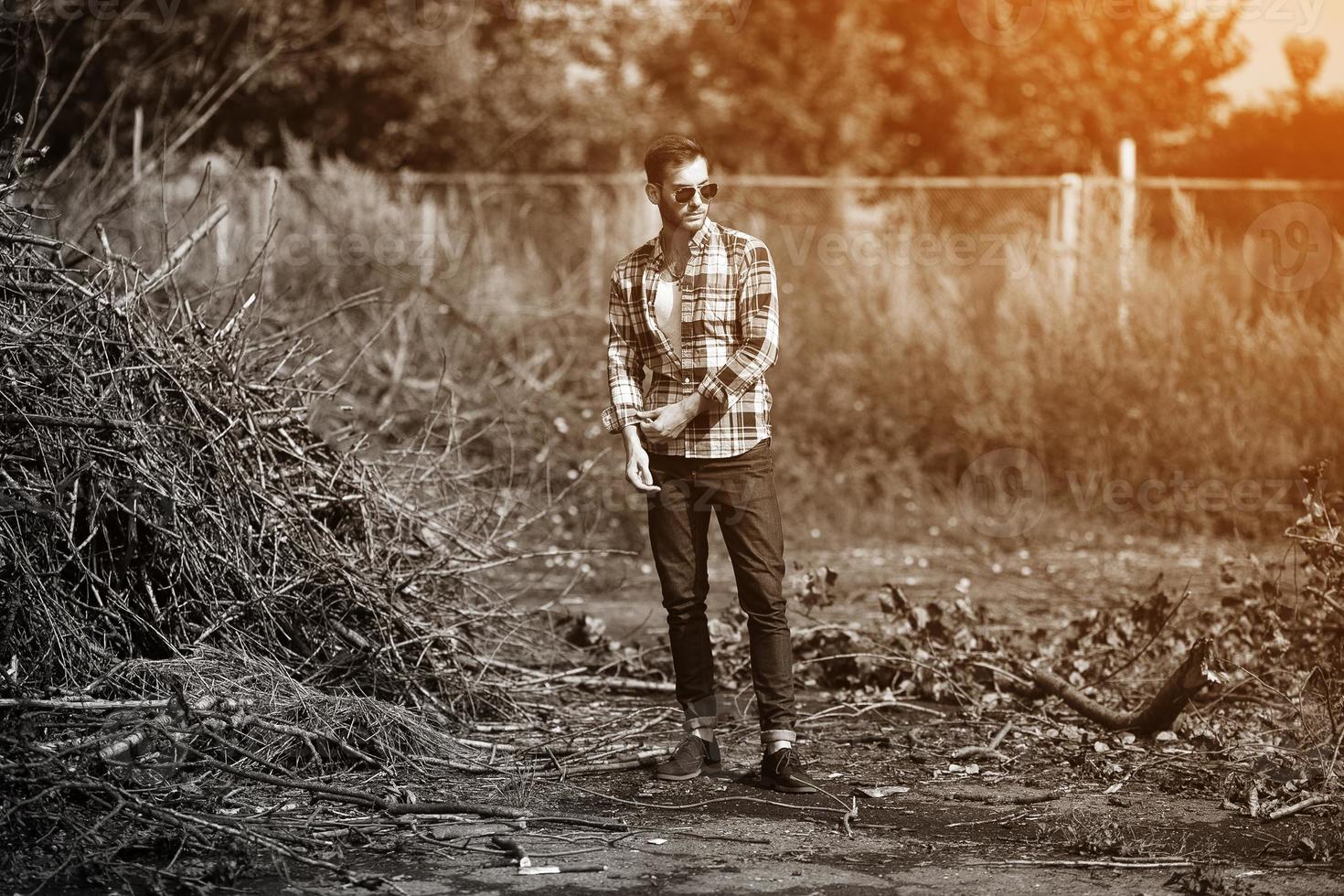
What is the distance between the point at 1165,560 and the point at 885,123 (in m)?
22.6

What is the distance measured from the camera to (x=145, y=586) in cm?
517

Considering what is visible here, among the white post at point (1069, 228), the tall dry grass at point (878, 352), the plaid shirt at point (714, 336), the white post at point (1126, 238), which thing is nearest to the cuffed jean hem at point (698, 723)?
the plaid shirt at point (714, 336)

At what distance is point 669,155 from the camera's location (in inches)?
179

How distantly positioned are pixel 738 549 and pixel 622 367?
71 centimetres


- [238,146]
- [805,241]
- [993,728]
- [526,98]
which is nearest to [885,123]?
[526,98]
